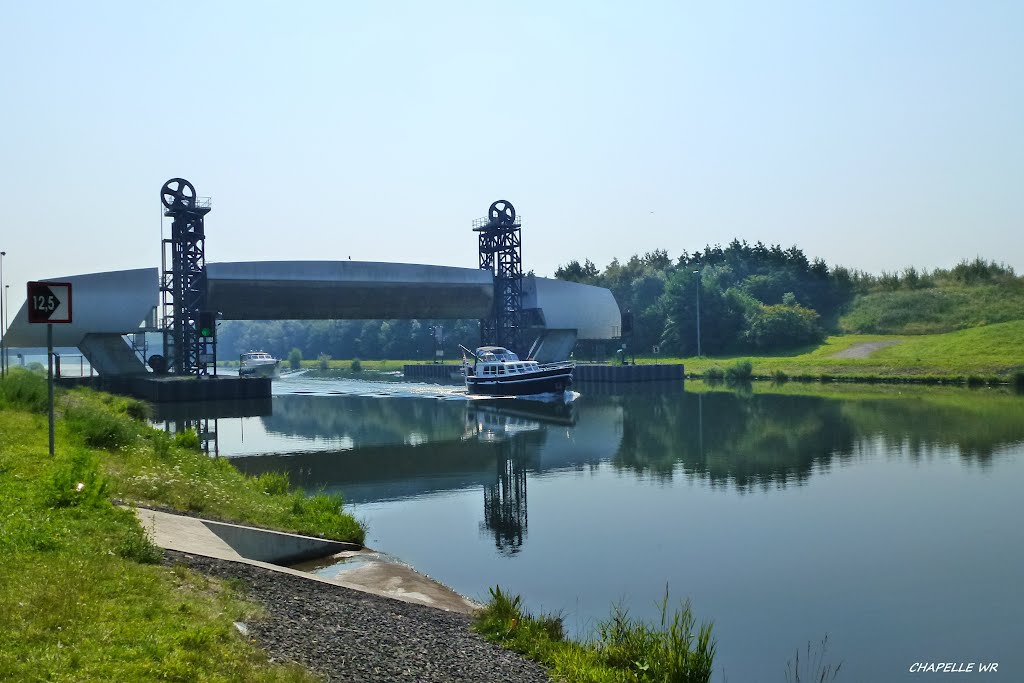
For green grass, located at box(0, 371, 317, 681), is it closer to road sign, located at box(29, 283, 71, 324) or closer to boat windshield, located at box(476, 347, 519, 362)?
road sign, located at box(29, 283, 71, 324)

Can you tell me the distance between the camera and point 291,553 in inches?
549

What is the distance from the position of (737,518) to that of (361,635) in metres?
12.4

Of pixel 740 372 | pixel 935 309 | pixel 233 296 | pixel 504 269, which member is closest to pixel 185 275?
pixel 233 296

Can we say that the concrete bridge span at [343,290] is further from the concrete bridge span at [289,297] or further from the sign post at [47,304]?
the sign post at [47,304]

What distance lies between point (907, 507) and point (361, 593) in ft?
47.6

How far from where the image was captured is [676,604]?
13039mm

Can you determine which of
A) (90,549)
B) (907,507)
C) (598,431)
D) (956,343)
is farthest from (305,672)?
(956,343)

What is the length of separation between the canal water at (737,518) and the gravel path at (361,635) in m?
2.77

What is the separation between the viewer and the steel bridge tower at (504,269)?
234 ft

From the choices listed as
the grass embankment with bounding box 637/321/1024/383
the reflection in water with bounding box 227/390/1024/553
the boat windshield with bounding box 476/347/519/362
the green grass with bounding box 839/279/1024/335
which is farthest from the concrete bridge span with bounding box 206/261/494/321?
the green grass with bounding box 839/279/1024/335

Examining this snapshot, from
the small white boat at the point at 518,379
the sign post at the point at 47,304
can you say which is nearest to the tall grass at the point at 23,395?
the sign post at the point at 47,304

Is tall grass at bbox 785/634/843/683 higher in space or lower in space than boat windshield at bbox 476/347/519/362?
lower

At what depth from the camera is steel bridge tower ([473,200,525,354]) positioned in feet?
234

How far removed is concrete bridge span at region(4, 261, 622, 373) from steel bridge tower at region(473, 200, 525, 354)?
3.27 feet
